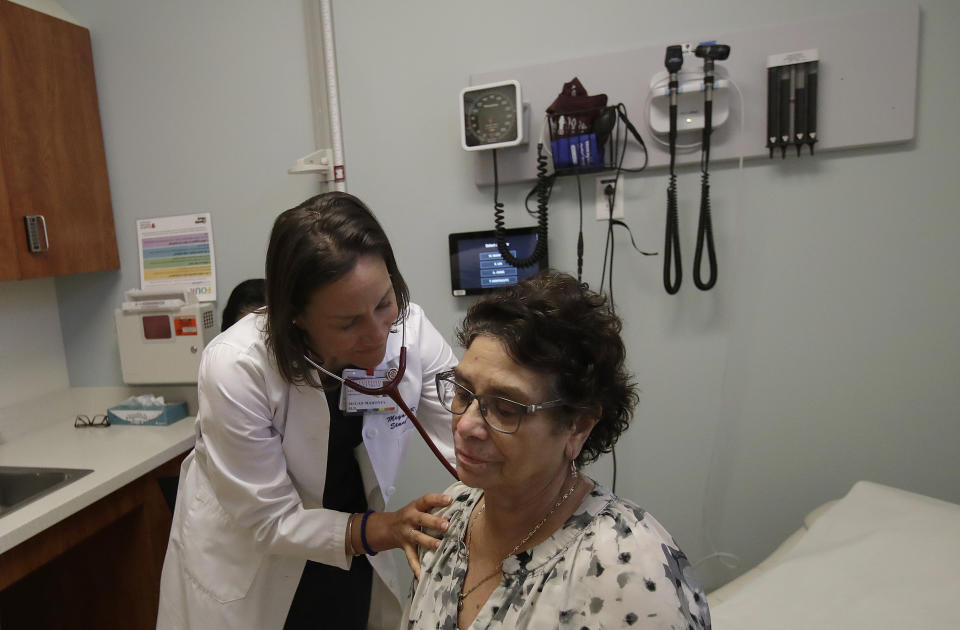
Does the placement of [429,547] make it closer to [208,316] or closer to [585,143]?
[585,143]

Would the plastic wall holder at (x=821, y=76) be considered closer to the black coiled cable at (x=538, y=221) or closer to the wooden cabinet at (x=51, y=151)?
the black coiled cable at (x=538, y=221)

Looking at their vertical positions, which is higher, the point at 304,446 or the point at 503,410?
the point at 503,410

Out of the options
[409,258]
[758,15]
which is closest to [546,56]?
[758,15]

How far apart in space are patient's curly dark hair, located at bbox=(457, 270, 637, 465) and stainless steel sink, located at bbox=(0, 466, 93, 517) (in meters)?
1.49

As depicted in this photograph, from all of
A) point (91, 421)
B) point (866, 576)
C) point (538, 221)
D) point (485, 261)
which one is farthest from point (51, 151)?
point (866, 576)

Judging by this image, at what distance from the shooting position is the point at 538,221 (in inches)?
70.3

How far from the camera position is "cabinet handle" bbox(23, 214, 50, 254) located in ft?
6.24

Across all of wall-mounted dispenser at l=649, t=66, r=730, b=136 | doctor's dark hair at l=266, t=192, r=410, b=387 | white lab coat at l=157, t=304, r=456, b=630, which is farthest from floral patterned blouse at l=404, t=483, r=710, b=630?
wall-mounted dispenser at l=649, t=66, r=730, b=136

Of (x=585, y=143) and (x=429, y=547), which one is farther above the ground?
(x=585, y=143)

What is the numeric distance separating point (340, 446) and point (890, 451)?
4.89 feet

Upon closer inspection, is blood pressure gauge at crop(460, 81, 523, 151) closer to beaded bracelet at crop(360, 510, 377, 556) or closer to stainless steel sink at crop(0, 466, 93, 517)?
beaded bracelet at crop(360, 510, 377, 556)

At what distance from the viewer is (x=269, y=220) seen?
2105 mm

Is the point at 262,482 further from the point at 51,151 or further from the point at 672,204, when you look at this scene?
the point at 51,151

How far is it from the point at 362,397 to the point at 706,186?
1097 mm
